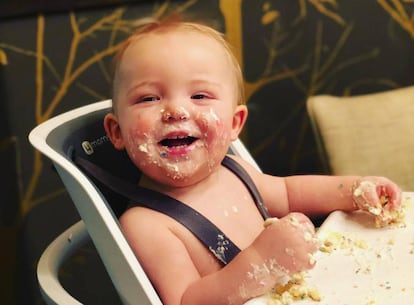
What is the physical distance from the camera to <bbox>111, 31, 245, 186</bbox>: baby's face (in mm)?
738

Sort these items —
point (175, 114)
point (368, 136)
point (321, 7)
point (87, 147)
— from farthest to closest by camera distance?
point (321, 7)
point (368, 136)
point (87, 147)
point (175, 114)

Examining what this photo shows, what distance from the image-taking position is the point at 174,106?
737mm

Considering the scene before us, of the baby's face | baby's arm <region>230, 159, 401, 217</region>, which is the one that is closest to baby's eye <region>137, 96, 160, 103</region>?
the baby's face

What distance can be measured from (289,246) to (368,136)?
603mm

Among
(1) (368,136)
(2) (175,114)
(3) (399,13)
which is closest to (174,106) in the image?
(2) (175,114)

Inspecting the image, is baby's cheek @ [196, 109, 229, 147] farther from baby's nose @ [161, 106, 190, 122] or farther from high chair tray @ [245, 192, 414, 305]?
high chair tray @ [245, 192, 414, 305]

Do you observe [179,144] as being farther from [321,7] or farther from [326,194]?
[321,7]

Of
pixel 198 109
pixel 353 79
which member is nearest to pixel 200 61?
pixel 198 109

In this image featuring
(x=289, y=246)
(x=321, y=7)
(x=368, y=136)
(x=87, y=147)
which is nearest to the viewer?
(x=289, y=246)

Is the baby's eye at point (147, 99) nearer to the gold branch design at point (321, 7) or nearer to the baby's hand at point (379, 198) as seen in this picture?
the baby's hand at point (379, 198)

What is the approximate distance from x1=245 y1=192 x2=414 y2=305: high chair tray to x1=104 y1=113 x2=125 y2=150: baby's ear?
281mm

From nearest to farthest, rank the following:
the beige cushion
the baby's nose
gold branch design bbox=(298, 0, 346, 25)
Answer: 1. the baby's nose
2. the beige cushion
3. gold branch design bbox=(298, 0, 346, 25)

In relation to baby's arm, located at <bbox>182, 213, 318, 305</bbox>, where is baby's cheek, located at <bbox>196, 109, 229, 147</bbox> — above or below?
above

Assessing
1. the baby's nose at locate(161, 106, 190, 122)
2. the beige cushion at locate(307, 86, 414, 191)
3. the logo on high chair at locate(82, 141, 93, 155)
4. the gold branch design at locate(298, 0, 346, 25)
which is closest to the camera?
the baby's nose at locate(161, 106, 190, 122)
